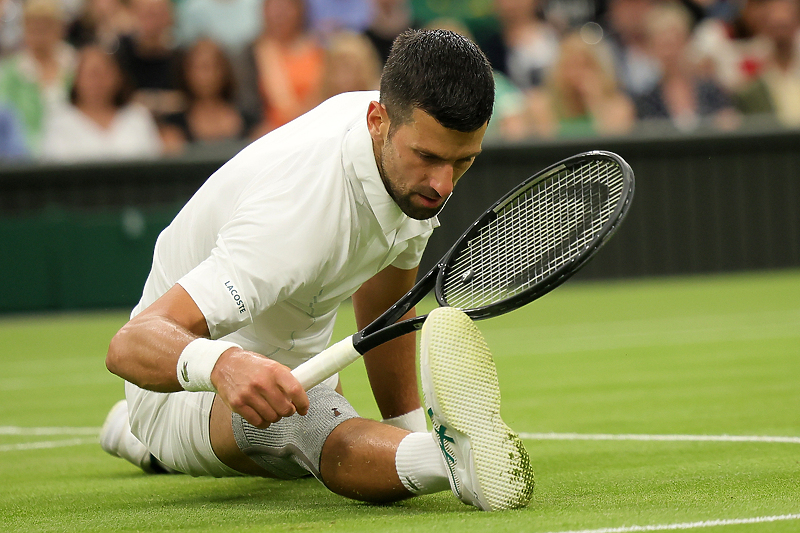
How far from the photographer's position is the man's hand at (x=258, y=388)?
263 centimetres

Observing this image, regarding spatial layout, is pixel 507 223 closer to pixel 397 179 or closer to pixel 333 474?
pixel 397 179

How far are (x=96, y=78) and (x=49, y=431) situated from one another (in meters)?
5.57

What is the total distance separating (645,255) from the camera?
37.7 feet

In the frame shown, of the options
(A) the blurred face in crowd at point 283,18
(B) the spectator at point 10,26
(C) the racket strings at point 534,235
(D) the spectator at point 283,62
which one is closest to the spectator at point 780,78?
(D) the spectator at point 283,62

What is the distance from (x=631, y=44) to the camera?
1264 cm

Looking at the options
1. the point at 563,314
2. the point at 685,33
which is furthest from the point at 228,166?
the point at 685,33

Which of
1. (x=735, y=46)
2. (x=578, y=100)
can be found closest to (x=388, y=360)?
(x=578, y=100)

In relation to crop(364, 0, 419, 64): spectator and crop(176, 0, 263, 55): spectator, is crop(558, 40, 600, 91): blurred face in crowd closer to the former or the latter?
crop(364, 0, 419, 64): spectator

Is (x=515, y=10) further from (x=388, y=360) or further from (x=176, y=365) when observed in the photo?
(x=176, y=365)

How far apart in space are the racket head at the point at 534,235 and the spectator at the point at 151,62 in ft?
25.4

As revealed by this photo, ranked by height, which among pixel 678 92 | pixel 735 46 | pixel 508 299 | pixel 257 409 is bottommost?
pixel 678 92

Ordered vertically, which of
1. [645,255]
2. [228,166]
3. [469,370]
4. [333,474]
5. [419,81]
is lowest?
[645,255]

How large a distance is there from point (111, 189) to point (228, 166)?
25.0 feet

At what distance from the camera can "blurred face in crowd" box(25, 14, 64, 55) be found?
33.5 feet
